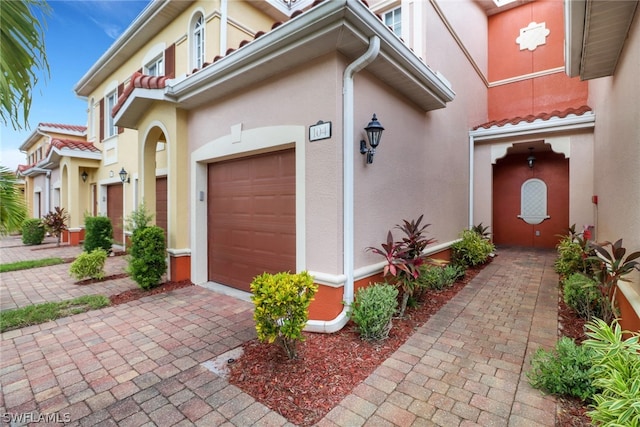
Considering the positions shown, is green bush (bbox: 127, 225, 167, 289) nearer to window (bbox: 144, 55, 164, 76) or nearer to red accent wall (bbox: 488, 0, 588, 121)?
window (bbox: 144, 55, 164, 76)

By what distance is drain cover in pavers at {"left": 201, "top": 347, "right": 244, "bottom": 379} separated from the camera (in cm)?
286

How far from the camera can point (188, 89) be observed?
514cm

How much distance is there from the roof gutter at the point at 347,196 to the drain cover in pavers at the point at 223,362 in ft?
3.06

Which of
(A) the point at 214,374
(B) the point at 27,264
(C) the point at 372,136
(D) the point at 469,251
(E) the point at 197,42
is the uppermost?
(E) the point at 197,42

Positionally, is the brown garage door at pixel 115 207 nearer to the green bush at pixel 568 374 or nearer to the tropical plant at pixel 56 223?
the tropical plant at pixel 56 223

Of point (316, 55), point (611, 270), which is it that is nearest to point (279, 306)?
point (316, 55)

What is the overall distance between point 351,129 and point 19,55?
322 cm

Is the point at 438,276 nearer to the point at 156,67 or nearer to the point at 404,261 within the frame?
the point at 404,261

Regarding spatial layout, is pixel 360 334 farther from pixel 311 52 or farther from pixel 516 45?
pixel 516 45

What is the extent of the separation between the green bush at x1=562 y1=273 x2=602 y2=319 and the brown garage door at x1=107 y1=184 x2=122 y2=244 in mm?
12942

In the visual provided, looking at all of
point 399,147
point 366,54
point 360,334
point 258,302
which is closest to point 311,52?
point 366,54

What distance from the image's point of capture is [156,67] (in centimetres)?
901

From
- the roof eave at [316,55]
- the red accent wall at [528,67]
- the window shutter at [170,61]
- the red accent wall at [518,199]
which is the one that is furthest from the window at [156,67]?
the red accent wall at [518,199]

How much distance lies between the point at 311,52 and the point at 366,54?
27.7 inches
